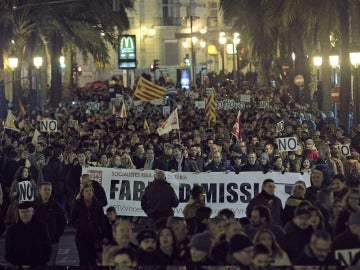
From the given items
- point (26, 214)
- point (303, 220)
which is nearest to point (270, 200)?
point (303, 220)

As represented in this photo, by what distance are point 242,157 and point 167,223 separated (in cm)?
935

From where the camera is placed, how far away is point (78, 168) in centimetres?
1773

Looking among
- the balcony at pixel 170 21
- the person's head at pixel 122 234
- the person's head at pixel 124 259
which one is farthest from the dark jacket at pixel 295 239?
the balcony at pixel 170 21

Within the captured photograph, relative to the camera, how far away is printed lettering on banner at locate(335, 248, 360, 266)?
8773mm

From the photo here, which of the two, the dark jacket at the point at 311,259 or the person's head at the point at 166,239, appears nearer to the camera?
the dark jacket at the point at 311,259

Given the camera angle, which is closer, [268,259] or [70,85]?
[268,259]

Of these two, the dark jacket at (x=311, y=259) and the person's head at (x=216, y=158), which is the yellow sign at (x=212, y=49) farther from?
the dark jacket at (x=311, y=259)

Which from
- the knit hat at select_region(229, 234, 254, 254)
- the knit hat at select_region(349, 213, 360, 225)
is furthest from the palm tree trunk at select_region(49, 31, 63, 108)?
the knit hat at select_region(229, 234, 254, 254)

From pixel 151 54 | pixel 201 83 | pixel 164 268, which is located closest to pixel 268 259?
pixel 164 268

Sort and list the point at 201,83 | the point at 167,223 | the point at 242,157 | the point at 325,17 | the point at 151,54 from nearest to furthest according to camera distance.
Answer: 1. the point at 167,223
2. the point at 242,157
3. the point at 325,17
4. the point at 201,83
5. the point at 151,54

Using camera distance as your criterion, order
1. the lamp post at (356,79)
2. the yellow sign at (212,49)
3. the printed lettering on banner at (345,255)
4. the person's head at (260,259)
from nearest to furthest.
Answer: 1. the person's head at (260,259)
2. the printed lettering on banner at (345,255)
3. the lamp post at (356,79)
4. the yellow sign at (212,49)

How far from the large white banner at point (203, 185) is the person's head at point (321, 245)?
7.78m

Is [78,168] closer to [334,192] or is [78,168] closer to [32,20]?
[334,192]

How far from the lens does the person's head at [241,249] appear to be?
836cm
